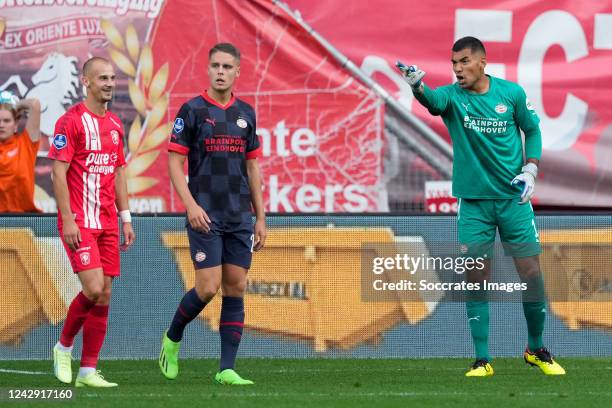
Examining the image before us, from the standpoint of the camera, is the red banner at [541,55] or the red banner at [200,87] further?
the red banner at [541,55]

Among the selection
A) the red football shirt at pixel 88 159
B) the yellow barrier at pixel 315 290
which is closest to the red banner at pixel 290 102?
the yellow barrier at pixel 315 290

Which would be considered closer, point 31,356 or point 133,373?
point 133,373

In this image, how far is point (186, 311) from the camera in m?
7.65

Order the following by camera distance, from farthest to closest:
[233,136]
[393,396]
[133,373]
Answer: [133,373] → [233,136] → [393,396]

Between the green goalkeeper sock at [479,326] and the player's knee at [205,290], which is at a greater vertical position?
the player's knee at [205,290]

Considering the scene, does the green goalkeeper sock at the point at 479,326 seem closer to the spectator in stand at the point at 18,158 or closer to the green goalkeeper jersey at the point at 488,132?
the green goalkeeper jersey at the point at 488,132

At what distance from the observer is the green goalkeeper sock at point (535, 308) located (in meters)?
8.23

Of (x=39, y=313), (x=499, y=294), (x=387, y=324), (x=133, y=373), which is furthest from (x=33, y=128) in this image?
(x=499, y=294)

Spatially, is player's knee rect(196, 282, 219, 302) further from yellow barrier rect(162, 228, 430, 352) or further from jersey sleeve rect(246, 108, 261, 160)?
yellow barrier rect(162, 228, 430, 352)

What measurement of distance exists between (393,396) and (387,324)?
2.56 metres

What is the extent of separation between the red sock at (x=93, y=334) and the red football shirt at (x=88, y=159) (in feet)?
1.69

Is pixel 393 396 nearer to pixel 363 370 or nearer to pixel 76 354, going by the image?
pixel 363 370

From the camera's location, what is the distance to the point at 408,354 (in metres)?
9.45
